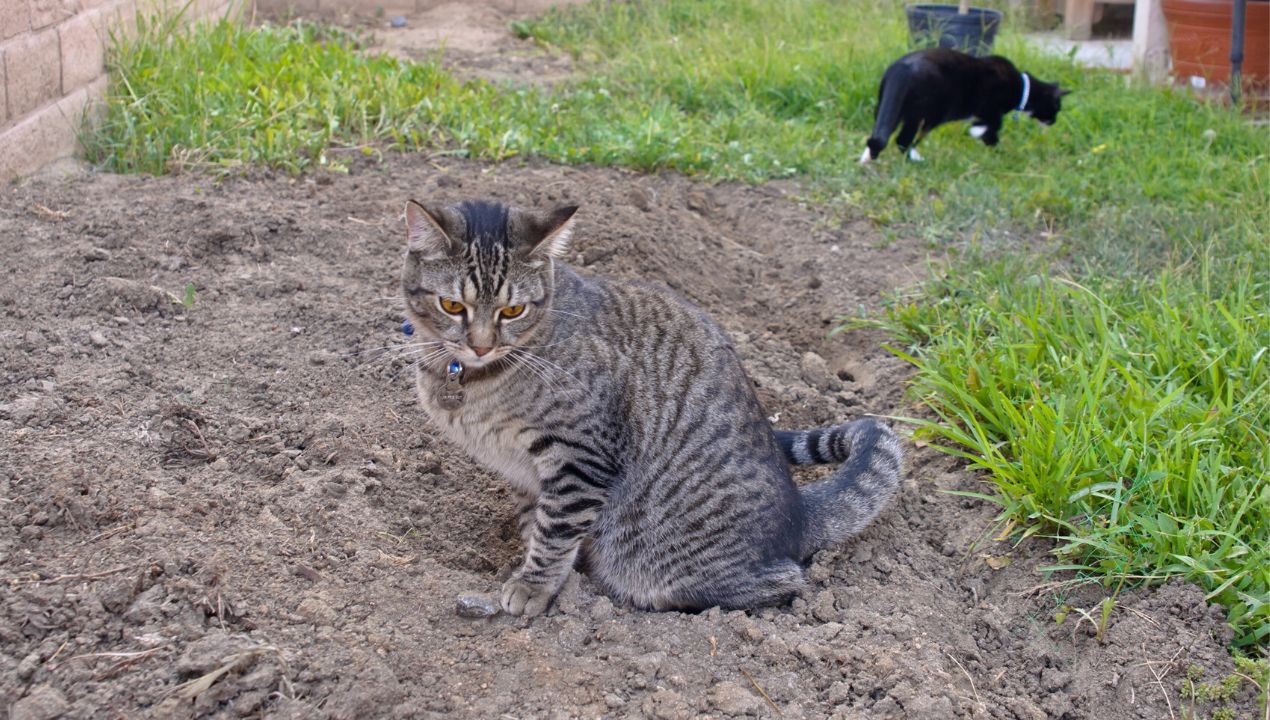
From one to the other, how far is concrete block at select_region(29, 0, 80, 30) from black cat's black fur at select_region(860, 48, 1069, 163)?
4.45 meters

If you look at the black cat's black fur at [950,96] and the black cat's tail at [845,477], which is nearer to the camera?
the black cat's tail at [845,477]

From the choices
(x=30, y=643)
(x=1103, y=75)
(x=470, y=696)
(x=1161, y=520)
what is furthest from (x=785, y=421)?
(x=1103, y=75)

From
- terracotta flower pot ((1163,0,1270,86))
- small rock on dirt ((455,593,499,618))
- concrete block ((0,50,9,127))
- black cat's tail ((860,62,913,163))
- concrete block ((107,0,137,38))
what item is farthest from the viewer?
terracotta flower pot ((1163,0,1270,86))

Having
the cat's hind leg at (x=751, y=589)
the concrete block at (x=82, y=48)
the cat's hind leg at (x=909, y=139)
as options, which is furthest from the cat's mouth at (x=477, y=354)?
the cat's hind leg at (x=909, y=139)

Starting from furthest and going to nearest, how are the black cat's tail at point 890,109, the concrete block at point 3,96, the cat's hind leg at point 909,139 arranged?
the cat's hind leg at point 909,139 < the black cat's tail at point 890,109 < the concrete block at point 3,96

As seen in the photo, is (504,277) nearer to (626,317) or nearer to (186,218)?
(626,317)

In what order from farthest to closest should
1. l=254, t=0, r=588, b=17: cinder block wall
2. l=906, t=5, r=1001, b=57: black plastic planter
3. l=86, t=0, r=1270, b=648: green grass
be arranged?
l=254, t=0, r=588, b=17: cinder block wall → l=906, t=5, r=1001, b=57: black plastic planter → l=86, t=0, r=1270, b=648: green grass

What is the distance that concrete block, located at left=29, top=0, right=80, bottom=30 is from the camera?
5202mm

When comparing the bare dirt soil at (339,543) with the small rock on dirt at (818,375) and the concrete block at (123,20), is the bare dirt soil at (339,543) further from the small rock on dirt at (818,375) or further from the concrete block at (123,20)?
the concrete block at (123,20)

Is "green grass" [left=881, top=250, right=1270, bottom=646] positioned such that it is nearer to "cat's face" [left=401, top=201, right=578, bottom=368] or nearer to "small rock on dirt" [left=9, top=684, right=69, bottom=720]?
"cat's face" [left=401, top=201, right=578, bottom=368]

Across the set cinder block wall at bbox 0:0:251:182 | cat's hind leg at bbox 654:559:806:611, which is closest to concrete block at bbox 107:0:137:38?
cinder block wall at bbox 0:0:251:182

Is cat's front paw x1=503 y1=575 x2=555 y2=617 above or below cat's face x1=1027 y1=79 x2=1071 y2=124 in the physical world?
below

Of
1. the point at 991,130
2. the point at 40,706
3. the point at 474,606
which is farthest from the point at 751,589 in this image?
the point at 991,130

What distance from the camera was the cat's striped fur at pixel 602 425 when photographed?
130 inches
